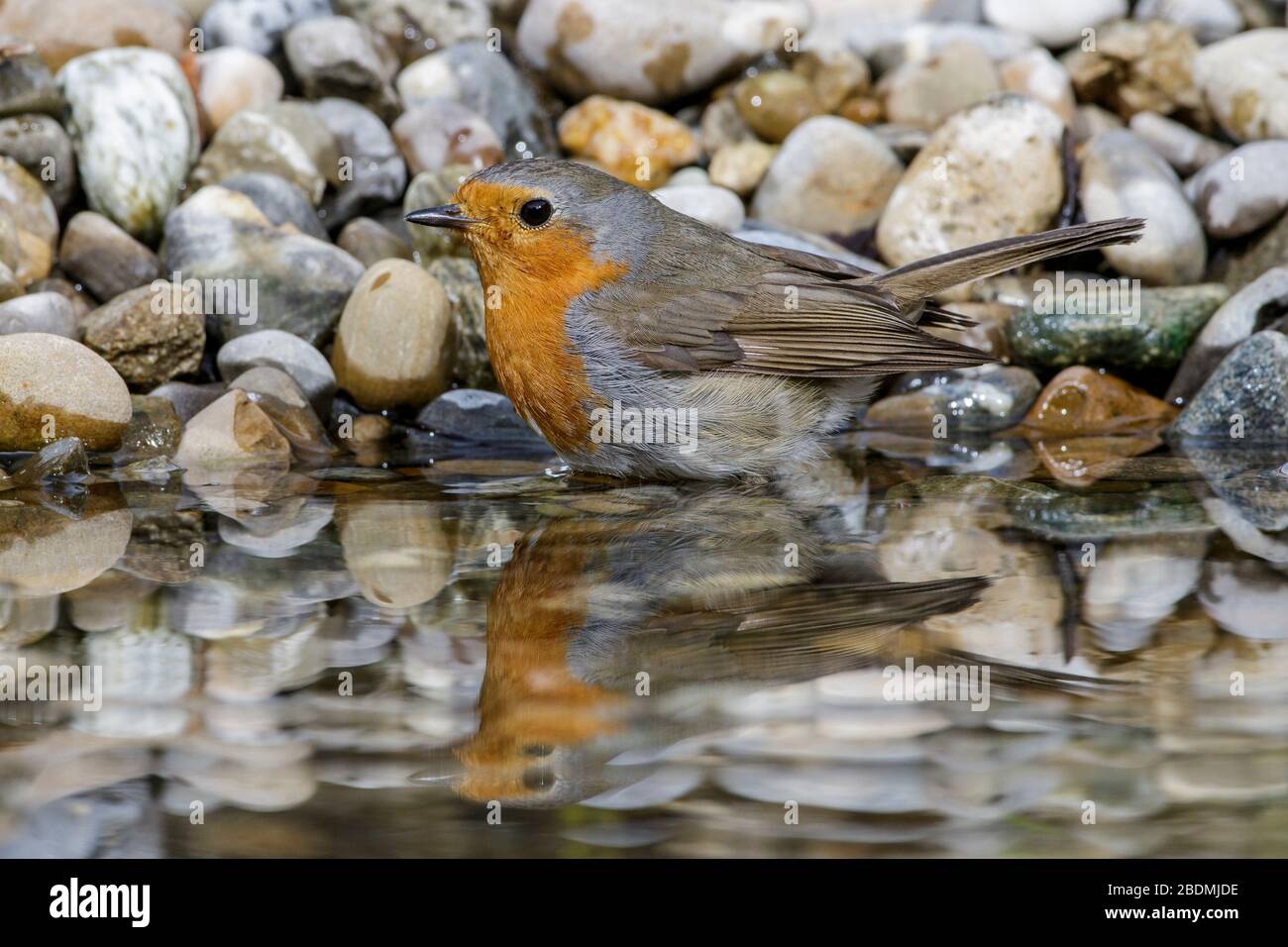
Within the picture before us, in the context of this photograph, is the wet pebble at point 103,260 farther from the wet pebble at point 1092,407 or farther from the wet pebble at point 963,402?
the wet pebble at point 1092,407

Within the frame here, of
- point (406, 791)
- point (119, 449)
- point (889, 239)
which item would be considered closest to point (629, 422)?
point (119, 449)

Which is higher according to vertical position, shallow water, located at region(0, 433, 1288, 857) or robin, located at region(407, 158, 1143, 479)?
robin, located at region(407, 158, 1143, 479)

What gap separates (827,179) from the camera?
7527mm

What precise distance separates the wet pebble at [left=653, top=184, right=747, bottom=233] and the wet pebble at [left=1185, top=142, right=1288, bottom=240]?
2.46 meters

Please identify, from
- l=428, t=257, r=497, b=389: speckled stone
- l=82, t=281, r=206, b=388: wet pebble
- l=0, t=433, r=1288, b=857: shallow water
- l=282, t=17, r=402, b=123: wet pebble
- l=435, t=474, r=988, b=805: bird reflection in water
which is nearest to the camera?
l=0, t=433, r=1288, b=857: shallow water

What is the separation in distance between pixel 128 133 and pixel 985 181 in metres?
4.45

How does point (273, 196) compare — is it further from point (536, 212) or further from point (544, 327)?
point (544, 327)

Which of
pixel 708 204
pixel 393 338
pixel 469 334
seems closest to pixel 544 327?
pixel 393 338

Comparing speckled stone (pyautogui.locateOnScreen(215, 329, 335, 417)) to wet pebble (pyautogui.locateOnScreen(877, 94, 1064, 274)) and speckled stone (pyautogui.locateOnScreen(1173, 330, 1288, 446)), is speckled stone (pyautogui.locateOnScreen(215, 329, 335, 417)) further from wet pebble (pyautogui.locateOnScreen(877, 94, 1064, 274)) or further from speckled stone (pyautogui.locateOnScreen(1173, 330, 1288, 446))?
speckled stone (pyautogui.locateOnScreen(1173, 330, 1288, 446))

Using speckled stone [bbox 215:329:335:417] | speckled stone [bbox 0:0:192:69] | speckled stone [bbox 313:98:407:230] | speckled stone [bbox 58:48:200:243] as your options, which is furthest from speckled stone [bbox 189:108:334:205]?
speckled stone [bbox 215:329:335:417]

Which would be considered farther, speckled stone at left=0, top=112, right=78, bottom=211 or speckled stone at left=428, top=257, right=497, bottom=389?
speckled stone at left=0, top=112, right=78, bottom=211

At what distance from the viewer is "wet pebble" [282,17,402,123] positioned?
300 inches

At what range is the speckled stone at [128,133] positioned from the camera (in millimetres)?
6707

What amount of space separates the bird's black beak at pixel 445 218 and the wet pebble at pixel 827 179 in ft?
9.83
